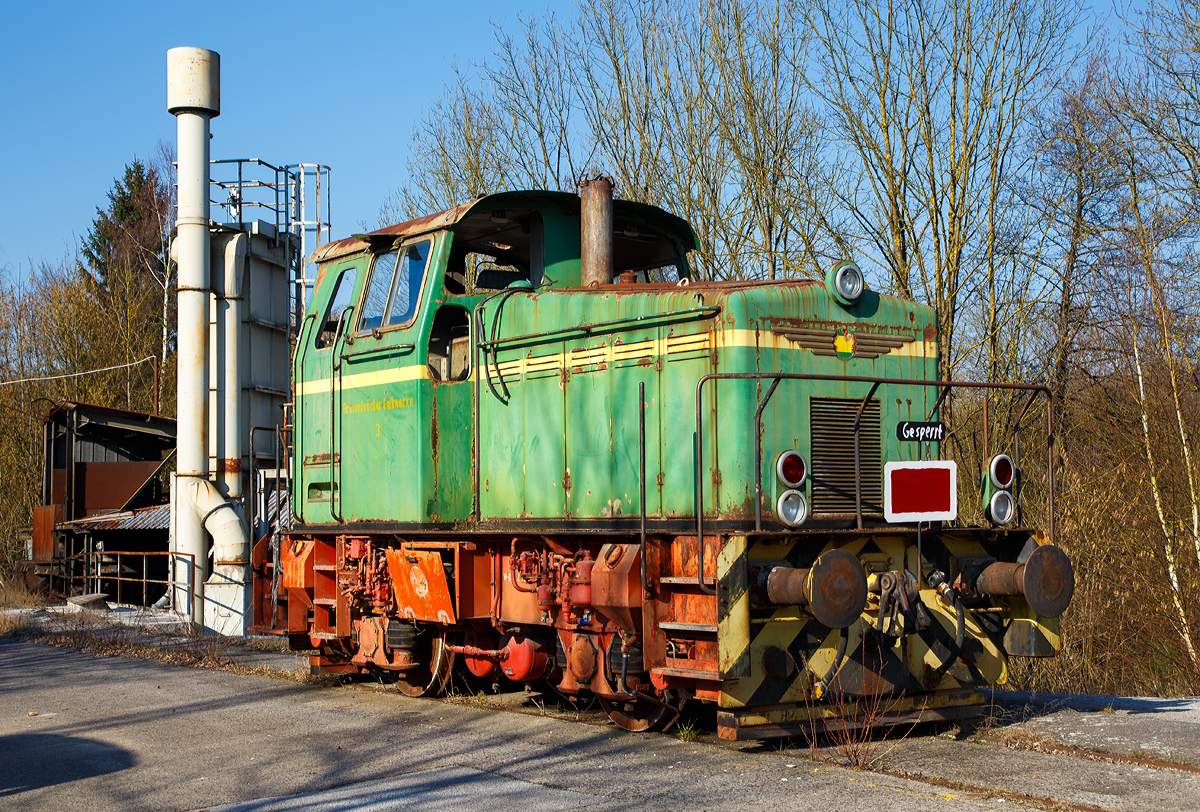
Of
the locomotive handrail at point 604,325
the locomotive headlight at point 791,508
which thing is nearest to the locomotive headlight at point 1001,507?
the locomotive headlight at point 791,508

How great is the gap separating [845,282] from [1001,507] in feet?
5.81

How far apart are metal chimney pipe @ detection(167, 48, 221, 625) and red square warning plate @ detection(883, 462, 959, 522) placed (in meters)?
12.3

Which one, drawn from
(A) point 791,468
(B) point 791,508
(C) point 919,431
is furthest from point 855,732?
(C) point 919,431

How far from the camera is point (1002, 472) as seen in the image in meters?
7.46

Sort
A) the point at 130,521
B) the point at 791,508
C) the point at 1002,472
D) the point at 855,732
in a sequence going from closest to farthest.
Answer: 1. the point at 855,732
2. the point at 791,508
3. the point at 1002,472
4. the point at 130,521

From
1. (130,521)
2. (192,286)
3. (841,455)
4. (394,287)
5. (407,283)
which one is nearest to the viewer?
(841,455)

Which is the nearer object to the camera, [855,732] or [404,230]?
[855,732]

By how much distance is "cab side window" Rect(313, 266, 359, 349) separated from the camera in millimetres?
9766

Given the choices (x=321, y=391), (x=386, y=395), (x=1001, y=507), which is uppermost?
(x=321, y=391)

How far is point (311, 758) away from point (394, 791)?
1.25m

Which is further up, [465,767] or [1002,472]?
[1002,472]

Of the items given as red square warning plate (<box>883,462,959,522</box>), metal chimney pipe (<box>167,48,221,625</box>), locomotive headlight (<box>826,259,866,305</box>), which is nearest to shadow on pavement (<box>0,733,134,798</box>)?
red square warning plate (<box>883,462,959,522</box>)

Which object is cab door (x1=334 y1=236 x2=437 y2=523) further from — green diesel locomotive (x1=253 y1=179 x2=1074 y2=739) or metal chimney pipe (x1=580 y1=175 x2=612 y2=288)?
metal chimney pipe (x1=580 y1=175 x2=612 y2=288)

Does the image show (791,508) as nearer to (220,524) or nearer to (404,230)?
(404,230)
